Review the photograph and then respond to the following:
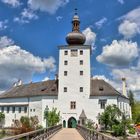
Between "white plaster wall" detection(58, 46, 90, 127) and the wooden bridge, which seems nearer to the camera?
the wooden bridge

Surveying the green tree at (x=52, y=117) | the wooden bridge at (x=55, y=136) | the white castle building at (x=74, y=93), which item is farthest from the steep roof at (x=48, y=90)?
the wooden bridge at (x=55, y=136)

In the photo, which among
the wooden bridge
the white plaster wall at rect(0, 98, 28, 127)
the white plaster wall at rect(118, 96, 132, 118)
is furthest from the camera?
the white plaster wall at rect(0, 98, 28, 127)

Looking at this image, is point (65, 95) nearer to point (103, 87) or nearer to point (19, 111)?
point (103, 87)

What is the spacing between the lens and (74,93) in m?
64.5

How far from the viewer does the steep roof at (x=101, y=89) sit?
209ft

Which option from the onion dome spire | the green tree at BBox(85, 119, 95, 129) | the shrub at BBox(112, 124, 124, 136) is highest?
the onion dome spire

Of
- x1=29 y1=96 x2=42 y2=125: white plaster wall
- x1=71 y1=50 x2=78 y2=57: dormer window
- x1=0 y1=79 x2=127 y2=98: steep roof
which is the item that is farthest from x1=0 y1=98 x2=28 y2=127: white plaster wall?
x1=71 y1=50 x2=78 y2=57: dormer window

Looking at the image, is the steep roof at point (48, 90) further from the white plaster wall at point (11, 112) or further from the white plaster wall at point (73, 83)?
the white plaster wall at point (73, 83)

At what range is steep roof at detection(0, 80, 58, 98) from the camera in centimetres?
6736

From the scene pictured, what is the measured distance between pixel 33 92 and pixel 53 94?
6097 mm

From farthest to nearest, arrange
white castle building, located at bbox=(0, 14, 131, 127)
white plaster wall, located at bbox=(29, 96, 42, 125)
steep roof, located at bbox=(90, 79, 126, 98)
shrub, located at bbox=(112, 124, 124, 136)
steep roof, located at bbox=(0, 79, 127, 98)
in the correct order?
white plaster wall, located at bbox=(29, 96, 42, 125) → steep roof, located at bbox=(0, 79, 127, 98) → steep roof, located at bbox=(90, 79, 126, 98) → white castle building, located at bbox=(0, 14, 131, 127) → shrub, located at bbox=(112, 124, 124, 136)

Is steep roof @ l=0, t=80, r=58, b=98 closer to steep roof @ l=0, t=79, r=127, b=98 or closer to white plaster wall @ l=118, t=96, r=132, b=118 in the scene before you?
steep roof @ l=0, t=79, r=127, b=98

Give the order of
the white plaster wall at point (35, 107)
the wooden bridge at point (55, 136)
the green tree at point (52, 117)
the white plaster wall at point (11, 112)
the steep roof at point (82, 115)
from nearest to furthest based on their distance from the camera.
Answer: the wooden bridge at point (55, 136) < the green tree at point (52, 117) < the steep roof at point (82, 115) < the white plaster wall at point (35, 107) < the white plaster wall at point (11, 112)

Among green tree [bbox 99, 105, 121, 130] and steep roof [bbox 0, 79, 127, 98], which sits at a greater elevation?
steep roof [bbox 0, 79, 127, 98]
